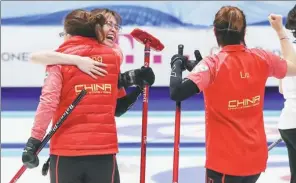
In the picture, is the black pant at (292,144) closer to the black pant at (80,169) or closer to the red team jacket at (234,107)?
the red team jacket at (234,107)

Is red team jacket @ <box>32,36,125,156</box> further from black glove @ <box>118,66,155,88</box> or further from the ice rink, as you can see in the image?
the ice rink

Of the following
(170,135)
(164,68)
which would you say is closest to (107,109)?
(170,135)

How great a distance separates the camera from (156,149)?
6.00 metres

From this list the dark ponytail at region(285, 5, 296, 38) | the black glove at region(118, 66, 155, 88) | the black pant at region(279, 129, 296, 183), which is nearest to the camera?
the black glove at region(118, 66, 155, 88)

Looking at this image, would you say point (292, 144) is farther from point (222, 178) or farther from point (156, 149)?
point (156, 149)

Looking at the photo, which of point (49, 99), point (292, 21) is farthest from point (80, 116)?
point (292, 21)

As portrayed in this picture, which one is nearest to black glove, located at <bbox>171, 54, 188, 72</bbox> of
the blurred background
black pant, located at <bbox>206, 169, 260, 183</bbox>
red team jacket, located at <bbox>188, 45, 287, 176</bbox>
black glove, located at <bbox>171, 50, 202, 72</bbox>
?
black glove, located at <bbox>171, 50, 202, 72</bbox>

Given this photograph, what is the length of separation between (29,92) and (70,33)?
21.8ft

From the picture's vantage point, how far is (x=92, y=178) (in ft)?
8.58

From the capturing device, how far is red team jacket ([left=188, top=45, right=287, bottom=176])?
2586mm

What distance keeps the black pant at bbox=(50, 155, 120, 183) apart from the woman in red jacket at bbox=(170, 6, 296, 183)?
1.45 ft

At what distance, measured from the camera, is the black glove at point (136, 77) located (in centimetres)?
289

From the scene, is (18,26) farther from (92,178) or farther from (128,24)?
(92,178)

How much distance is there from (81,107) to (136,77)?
1.31ft
